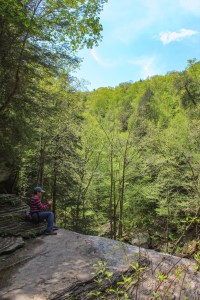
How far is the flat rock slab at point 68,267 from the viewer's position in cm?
388

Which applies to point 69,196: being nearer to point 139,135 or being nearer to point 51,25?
point 139,135

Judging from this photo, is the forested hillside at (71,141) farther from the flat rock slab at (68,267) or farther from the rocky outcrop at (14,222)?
the rocky outcrop at (14,222)

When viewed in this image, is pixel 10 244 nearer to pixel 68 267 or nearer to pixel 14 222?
pixel 14 222

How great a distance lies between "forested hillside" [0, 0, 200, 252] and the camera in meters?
7.08

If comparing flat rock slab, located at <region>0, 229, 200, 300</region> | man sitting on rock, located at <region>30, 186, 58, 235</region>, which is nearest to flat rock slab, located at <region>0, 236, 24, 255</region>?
flat rock slab, located at <region>0, 229, 200, 300</region>

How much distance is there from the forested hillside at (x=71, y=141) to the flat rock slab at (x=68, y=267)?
670 millimetres

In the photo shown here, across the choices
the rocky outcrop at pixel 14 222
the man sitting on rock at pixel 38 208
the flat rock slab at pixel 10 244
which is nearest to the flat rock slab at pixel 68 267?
the flat rock slab at pixel 10 244

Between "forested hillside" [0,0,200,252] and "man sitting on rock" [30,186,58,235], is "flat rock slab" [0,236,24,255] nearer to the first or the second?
"man sitting on rock" [30,186,58,235]

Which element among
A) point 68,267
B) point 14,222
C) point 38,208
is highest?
point 38,208

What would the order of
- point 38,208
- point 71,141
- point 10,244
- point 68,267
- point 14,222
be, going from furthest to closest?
1. point 71,141
2. point 38,208
3. point 14,222
4. point 10,244
5. point 68,267

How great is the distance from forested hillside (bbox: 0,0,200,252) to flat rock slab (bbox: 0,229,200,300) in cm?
67

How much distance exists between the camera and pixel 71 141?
555 inches

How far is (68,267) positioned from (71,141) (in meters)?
9.75

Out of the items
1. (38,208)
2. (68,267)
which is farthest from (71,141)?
(68,267)
